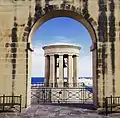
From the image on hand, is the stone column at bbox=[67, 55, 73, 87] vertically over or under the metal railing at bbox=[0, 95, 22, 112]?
over

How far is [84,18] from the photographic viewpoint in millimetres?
11430

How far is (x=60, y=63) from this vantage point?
27.8 meters

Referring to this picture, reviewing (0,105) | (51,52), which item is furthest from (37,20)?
(51,52)

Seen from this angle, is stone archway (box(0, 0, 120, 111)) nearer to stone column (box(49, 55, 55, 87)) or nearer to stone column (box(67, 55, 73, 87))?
stone column (box(49, 55, 55, 87))

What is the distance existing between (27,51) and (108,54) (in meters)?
3.82

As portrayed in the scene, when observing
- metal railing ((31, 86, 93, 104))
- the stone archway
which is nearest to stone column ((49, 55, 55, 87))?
metal railing ((31, 86, 93, 104))

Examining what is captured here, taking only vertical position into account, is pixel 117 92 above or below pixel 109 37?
below

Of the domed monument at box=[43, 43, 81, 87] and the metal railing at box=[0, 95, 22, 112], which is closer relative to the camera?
the metal railing at box=[0, 95, 22, 112]

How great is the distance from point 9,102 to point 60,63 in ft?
55.6

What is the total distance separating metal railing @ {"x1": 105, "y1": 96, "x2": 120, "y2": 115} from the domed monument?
16244 millimetres

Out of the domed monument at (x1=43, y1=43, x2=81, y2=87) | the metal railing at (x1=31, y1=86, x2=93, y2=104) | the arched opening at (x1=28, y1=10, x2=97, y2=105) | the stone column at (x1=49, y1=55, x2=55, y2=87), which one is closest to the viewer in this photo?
the arched opening at (x1=28, y1=10, x2=97, y2=105)

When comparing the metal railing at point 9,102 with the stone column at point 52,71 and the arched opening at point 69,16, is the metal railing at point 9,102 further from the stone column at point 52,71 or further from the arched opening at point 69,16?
the stone column at point 52,71

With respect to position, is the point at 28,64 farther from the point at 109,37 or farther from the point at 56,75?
the point at 56,75

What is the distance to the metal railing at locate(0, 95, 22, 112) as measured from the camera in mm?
10781
